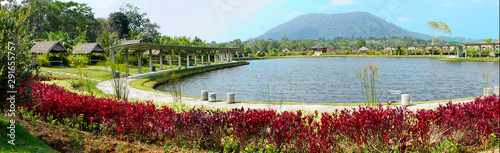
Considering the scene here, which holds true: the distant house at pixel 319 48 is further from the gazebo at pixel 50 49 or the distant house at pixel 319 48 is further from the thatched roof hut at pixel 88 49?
the gazebo at pixel 50 49

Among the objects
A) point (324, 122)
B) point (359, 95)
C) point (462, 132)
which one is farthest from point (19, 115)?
point (359, 95)

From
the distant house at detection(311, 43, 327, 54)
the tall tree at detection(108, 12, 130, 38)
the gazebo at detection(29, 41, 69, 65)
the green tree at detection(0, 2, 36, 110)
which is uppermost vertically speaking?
the tall tree at detection(108, 12, 130, 38)

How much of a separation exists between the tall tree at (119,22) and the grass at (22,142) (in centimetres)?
5401

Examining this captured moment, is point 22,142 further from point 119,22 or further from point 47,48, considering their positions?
point 119,22

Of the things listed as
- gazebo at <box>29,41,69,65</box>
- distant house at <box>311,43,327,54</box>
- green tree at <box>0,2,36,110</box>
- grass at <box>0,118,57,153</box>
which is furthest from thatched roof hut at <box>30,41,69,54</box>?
distant house at <box>311,43,327,54</box>

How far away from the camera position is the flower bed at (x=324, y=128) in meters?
4.96

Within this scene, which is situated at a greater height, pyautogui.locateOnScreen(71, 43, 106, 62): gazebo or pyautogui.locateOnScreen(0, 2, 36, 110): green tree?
pyautogui.locateOnScreen(71, 43, 106, 62): gazebo

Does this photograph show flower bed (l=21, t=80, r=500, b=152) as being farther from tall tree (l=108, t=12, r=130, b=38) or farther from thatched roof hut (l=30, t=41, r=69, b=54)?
tall tree (l=108, t=12, r=130, b=38)

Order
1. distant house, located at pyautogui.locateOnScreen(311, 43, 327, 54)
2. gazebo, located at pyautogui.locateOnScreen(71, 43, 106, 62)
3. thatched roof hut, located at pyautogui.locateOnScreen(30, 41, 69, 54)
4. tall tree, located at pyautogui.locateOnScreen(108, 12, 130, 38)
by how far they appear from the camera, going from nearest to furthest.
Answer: thatched roof hut, located at pyautogui.locateOnScreen(30, 41, 69, 54) → gazebo, located at pyautogui.locateOnScreen(71, 43, 106, 62) → tall tree, located at pyautogui.locateOnScreen(108, 12, 130, 38) → distant house, located at pyautogui.locateOnScreen(311, 43, 327, 54)

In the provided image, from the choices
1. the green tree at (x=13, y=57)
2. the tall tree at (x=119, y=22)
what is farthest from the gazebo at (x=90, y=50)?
the green tree at (x=13, y=57)

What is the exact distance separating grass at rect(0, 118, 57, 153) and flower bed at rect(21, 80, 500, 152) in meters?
0.82

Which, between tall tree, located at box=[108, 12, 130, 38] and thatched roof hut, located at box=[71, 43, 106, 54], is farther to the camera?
tall tree, located at box=[108, 12, 130, 38]

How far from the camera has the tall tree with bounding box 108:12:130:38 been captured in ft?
182

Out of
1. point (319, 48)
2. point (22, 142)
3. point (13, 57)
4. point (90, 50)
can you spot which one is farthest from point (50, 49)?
point (319, 48)
